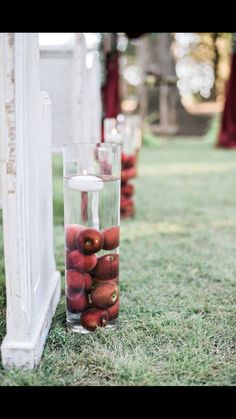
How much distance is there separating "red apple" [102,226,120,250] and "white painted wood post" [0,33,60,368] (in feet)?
0.63

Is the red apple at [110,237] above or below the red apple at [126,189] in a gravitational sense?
above

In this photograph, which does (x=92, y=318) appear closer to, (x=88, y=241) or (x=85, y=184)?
(x=88, y=241)

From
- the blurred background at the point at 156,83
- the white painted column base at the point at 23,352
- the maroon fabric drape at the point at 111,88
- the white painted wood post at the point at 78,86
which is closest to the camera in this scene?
the white painted column base at the point at 23,352

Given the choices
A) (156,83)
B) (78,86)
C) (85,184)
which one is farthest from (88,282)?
(156,83)

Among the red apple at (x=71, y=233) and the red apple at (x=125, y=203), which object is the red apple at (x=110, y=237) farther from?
the red apple at (x=125, y=203)

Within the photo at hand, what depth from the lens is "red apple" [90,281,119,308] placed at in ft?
5.09

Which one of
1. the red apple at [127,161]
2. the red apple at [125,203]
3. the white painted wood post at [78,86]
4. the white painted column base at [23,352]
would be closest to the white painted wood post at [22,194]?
the white painted column base at [23,352]

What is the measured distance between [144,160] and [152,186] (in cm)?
203

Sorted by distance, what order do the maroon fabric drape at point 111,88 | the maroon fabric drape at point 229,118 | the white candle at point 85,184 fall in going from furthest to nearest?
the maroon fabric drape at point 229,118 < the maroon fabric drape at point 111,88 < the white candle at point 85,184

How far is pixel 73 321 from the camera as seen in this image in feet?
5.20

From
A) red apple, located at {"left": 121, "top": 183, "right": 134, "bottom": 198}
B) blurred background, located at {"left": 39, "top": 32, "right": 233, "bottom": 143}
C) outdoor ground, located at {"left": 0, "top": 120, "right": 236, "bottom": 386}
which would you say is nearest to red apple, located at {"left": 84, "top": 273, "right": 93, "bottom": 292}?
outdoor ground, located at {"left": 0, "top": 120, "right": 236, "bottom": 386}

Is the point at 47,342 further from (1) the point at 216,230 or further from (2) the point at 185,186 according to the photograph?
(2) the point at 185,186

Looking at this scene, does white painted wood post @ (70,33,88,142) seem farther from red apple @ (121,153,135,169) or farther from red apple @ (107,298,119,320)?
red apple @ (107,298,119,320)

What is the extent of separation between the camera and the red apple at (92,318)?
1560mm
